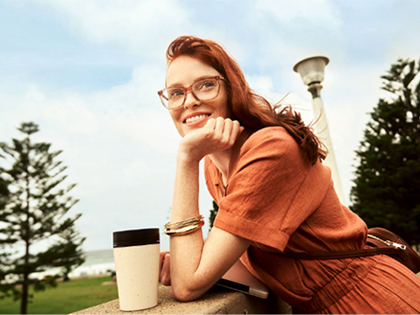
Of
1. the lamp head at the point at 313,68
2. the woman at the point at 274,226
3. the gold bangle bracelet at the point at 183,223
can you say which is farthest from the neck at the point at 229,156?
the lamp head at the point at 313,68

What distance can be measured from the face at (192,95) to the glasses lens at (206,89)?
1 cm

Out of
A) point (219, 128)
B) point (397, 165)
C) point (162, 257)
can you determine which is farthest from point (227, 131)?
point (397, 165)

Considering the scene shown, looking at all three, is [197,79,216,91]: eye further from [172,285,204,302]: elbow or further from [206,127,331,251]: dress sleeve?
[172,285,204,302]: elbow

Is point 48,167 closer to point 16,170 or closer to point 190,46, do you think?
point 16,170

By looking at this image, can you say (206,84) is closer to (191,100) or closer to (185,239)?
(191,100)

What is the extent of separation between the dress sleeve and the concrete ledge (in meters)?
0.22

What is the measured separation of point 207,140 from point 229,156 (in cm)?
20

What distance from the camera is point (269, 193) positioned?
1055 mm

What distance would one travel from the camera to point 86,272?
2451 inches

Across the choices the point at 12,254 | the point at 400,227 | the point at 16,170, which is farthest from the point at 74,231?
the point at 400,227

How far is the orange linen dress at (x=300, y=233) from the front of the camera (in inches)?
40.9

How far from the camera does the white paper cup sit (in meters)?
1.02

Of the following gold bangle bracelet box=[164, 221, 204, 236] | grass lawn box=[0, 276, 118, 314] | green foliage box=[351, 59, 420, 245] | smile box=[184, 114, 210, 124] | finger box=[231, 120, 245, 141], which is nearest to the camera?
gold bangle bracelet box=[164, 221, 204, 236]

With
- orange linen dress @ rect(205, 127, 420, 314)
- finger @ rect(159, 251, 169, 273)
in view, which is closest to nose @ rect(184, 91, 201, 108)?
orange linen dress @ rect(205, 127, 420, 314)
